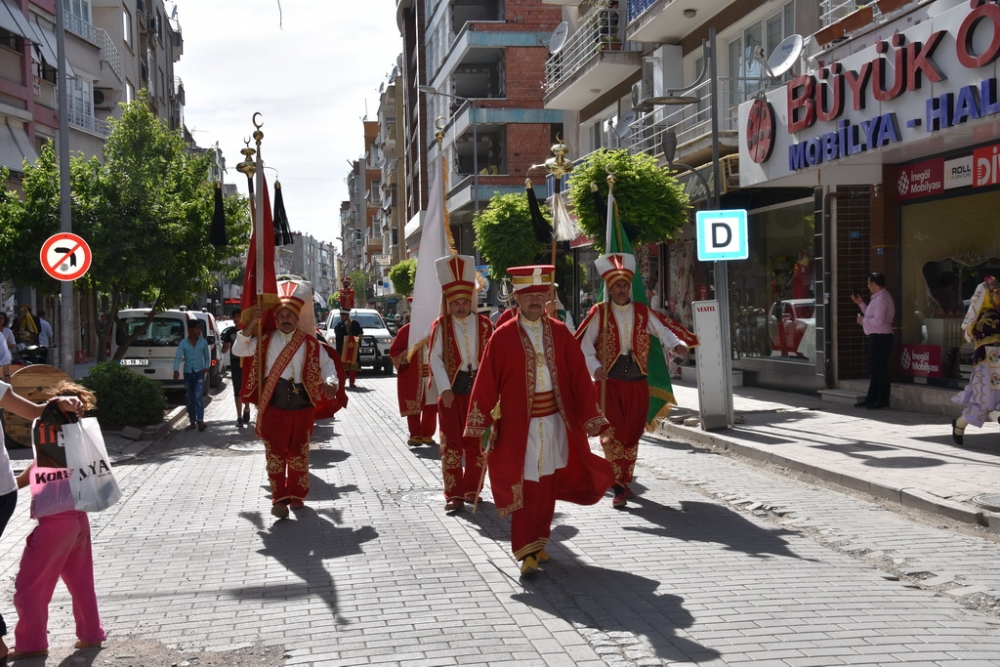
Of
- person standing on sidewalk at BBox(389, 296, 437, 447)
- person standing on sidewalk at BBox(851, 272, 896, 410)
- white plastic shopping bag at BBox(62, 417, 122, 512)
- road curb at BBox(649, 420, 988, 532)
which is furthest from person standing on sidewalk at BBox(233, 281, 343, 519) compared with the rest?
person standing on sidewalk at BBox(851, 272, 896, 410)

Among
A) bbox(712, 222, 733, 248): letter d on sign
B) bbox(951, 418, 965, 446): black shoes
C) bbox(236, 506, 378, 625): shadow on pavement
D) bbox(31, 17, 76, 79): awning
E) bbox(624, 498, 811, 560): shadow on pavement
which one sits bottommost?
bbox(624, 498, 811, 560): shadow on pavement

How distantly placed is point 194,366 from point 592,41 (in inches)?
583

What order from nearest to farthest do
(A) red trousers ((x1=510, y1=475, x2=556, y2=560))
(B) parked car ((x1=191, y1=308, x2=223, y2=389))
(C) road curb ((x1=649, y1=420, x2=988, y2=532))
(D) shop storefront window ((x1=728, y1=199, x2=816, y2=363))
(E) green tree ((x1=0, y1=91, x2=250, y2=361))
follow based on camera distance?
(A) red trousers ((x1=510, y1=475, x2=556, y2=560)), (C) road curb ((x1=649, y1=420, x2=988, y2=532)), (D) shop storefront window ((x1=728, y1=199, x2=816, y2=363)), (E) green tree ((x1=0, y1=91, x2=250, y2=361)), (B) parked car ((x1=191, y1=308, x2=223, y2=389))

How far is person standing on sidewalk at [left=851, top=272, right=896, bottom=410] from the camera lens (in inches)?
565

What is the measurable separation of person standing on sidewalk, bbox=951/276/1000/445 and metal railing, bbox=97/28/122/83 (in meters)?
35.0

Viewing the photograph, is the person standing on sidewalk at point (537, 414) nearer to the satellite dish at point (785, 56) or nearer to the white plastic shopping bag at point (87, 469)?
the white plastic shopping bag at point (87, 469)

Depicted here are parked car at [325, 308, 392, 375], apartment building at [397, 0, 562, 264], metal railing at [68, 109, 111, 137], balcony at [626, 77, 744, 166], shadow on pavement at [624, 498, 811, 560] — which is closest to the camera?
shadow on pavement at [624, 498, 811, 560]

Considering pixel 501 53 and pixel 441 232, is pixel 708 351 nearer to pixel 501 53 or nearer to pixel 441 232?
pixel 441 232

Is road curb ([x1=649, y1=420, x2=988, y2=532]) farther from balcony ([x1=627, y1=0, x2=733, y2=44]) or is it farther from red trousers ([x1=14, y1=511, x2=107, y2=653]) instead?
balcony ([x1=627, y1=0, x2=733, y2=44])

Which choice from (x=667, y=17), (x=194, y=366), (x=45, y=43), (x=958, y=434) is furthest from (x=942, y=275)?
(x=45, y=43)

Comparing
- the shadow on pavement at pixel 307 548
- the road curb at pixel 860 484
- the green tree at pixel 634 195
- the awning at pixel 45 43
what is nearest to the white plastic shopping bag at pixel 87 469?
the shadow on pavement at pixel 307 548

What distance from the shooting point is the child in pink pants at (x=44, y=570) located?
4.80m

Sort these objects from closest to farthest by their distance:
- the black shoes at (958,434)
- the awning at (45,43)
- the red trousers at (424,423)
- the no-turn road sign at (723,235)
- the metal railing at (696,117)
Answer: the black shoes at (958,434) → the red trousers at (424,423) → the no-turn road sign at (723,235) → the metal railing at (696,117) → the awning at (45,43)

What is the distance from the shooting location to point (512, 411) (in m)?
6.59
